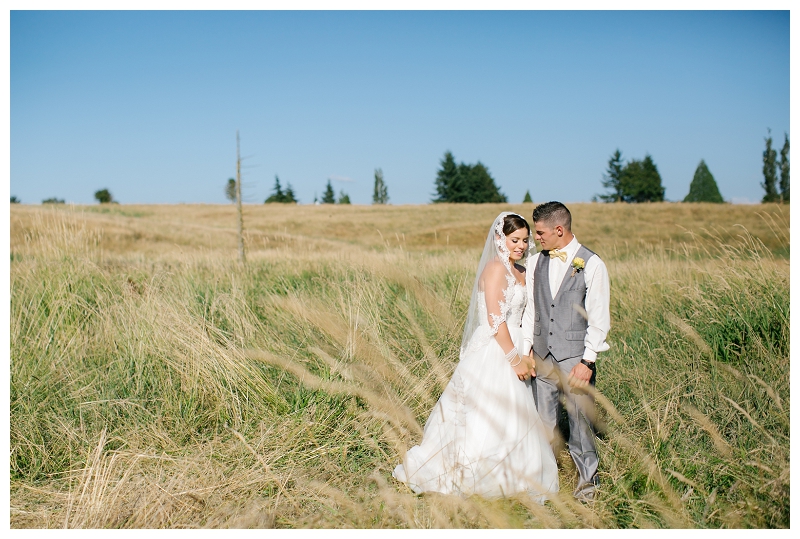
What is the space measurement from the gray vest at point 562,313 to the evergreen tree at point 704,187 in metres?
67.3

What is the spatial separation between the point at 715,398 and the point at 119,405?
4.53 m

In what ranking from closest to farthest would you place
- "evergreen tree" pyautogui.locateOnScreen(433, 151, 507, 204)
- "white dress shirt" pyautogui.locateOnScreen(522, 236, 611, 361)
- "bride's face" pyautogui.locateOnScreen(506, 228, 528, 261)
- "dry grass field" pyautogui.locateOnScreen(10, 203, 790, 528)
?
"dry grass field" pyautogui.locateOnScreen(10, 203, 790, 528) < "white dress shirt" pyautogui.locateOnScreen(522, 236, 611, 361) < "bride's face" pyautogui.locateOnScreen(506, 228, 528, 261) < "evergreen tree" pyautogui.locateOnScreen(433, 151, 507, 204)

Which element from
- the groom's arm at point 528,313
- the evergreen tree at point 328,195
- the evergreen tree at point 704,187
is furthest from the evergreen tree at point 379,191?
the groom's arm at point 528,313

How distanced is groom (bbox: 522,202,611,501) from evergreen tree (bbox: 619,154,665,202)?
69.9 m

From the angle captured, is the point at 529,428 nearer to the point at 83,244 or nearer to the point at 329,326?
the point at 329,326

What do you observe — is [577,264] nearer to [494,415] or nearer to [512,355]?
[512,355]

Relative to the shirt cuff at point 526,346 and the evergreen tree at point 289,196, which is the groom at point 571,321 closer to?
the shirt cuff at point 526,346

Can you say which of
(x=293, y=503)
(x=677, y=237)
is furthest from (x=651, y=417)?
(x=677, y=237)

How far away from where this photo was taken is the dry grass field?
107 inches

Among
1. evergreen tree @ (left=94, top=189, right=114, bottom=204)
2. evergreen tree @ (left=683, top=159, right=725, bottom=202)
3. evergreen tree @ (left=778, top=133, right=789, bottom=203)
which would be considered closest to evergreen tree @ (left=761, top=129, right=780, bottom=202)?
evergreen tree @ (left=778, top=133, right=789, bottom=203)

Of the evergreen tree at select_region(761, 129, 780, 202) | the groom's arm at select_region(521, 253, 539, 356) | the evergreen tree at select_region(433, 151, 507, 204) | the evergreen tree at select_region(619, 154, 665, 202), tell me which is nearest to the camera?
the groom's arm at select_region(521, 253, 539, 356)

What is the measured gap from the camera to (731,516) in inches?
101

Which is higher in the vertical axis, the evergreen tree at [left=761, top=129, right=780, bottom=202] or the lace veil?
the evergreen tree at [left=761, top=129, right=780, bottom=202]

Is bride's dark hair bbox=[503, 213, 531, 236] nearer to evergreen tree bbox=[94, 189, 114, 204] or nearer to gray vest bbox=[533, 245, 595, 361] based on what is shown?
gray vest bbox=[533, 245, 595, 361]
